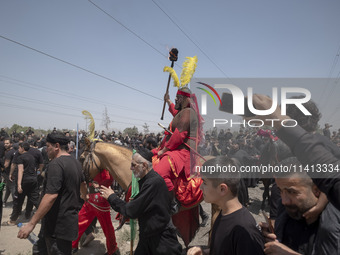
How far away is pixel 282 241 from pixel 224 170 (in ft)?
2.07

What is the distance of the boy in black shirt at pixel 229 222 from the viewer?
1609mm

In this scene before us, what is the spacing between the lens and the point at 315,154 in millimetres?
1227

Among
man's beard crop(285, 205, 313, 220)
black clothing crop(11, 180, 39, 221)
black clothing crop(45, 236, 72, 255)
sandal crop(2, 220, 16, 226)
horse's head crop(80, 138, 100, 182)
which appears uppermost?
man's beard crop(285, 205, 313, 220)

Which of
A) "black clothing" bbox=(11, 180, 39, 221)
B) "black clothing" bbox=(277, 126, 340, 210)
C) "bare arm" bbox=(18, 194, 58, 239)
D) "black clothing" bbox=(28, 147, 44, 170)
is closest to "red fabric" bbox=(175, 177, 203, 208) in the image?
"bare arm" bbox=(18, 194, 58, 239)

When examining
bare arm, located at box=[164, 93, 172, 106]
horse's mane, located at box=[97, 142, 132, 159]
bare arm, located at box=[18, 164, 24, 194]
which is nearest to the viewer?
horse's mane, located at box=[97, 142, 132, 159]

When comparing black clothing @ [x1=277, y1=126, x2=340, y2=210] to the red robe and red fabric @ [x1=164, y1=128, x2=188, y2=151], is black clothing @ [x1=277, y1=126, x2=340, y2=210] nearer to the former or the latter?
the red robe

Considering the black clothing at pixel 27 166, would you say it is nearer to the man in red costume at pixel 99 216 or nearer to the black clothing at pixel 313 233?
the man in red costume at pixel 99 216

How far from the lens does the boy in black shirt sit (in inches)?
63.3

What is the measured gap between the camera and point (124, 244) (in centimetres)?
507

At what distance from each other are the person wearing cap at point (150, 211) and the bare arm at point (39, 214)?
24.7 inches

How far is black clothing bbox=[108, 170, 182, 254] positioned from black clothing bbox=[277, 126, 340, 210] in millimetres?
1800

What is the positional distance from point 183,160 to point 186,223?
1.31 meters

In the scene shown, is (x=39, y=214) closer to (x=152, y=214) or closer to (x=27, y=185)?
(x=152, y=214)

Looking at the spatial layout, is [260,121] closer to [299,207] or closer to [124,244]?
[299,207]
